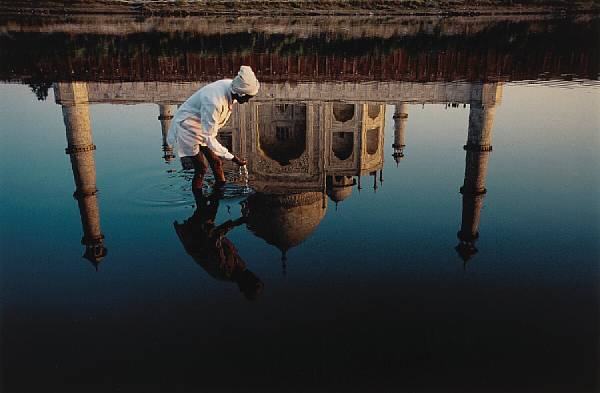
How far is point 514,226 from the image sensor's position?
4.51 m

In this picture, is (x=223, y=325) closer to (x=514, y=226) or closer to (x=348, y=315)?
(x=348, y=315)

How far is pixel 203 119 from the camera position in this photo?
468 centimetres

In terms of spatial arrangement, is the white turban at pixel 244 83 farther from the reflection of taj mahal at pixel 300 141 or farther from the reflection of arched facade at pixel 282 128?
the reflection of arched facade at pixel 282 128

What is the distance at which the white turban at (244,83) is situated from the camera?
4441 millimetres

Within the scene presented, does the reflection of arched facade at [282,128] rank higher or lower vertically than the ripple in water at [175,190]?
lower

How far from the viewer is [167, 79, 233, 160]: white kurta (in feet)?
15.2

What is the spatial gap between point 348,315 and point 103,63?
14.6 m

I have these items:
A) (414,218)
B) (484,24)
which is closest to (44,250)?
(414,218)

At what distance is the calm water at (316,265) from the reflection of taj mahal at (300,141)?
0.06m

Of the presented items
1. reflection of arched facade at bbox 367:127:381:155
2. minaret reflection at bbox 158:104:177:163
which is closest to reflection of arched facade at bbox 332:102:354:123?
reflection of arched facade at bbox 367:127:381:155

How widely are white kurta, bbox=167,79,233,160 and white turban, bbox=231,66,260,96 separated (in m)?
0.18

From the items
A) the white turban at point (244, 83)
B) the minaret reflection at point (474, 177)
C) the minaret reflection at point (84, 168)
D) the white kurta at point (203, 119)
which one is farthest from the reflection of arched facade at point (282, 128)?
the white turban at point (244, 83)

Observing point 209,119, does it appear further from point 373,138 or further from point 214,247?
point 373,138

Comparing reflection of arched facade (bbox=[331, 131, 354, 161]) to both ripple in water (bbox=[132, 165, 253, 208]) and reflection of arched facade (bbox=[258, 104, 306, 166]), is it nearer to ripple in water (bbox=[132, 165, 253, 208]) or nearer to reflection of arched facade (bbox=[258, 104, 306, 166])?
reflection of arched facade (bbox=[258, 104, 306, 166])
